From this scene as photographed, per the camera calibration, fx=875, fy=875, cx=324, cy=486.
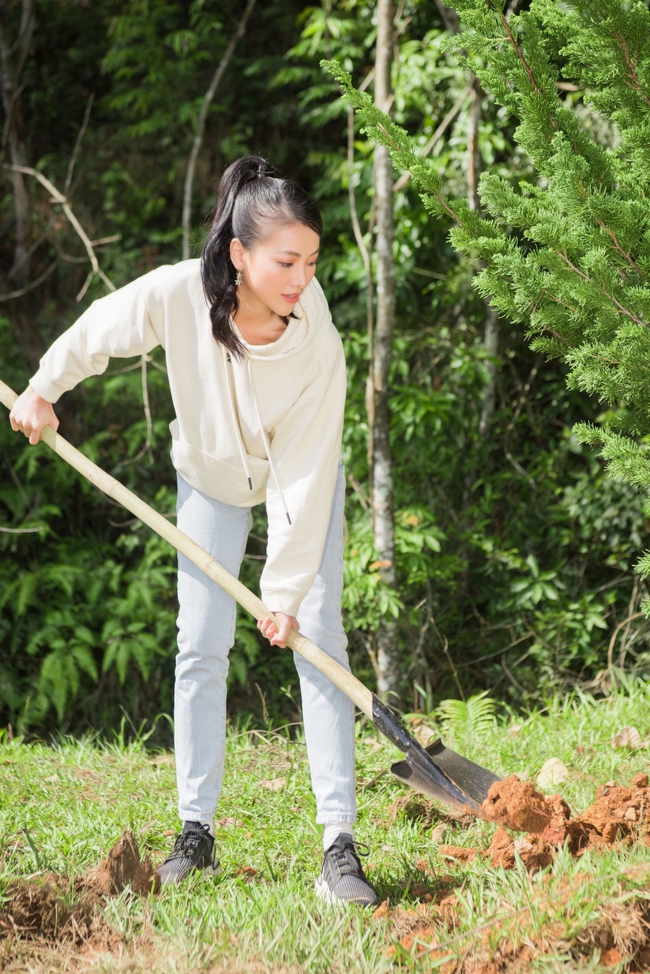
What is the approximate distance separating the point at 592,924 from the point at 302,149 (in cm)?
603

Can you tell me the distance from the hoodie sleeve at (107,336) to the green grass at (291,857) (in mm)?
1338

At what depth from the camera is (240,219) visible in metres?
2.34

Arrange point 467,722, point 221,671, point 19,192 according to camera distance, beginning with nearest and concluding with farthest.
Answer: point 221,671 → point 467,722 → point 19,192

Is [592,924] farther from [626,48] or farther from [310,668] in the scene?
[626,48]

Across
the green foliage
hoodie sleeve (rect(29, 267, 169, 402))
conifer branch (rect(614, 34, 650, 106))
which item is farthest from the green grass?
conifer branch (rect(614, 34, 650, 106))

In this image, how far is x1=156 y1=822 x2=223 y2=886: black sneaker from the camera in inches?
94.1

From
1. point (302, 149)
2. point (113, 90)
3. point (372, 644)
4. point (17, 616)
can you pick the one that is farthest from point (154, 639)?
point (113, 90)

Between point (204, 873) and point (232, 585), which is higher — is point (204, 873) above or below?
below

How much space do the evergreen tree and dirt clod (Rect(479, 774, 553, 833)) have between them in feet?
2.24

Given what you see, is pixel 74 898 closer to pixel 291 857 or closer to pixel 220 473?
pixel 291 857

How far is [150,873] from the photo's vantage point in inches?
91.9

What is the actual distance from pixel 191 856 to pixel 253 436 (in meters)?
1.18

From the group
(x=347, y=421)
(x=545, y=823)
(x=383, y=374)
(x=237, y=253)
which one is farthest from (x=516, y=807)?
(x=347, y=421)

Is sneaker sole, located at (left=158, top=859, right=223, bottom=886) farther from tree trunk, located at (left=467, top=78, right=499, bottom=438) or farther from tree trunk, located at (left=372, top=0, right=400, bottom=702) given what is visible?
tree trunk, located at (left=467, top=78, right=499, bottom=438)
